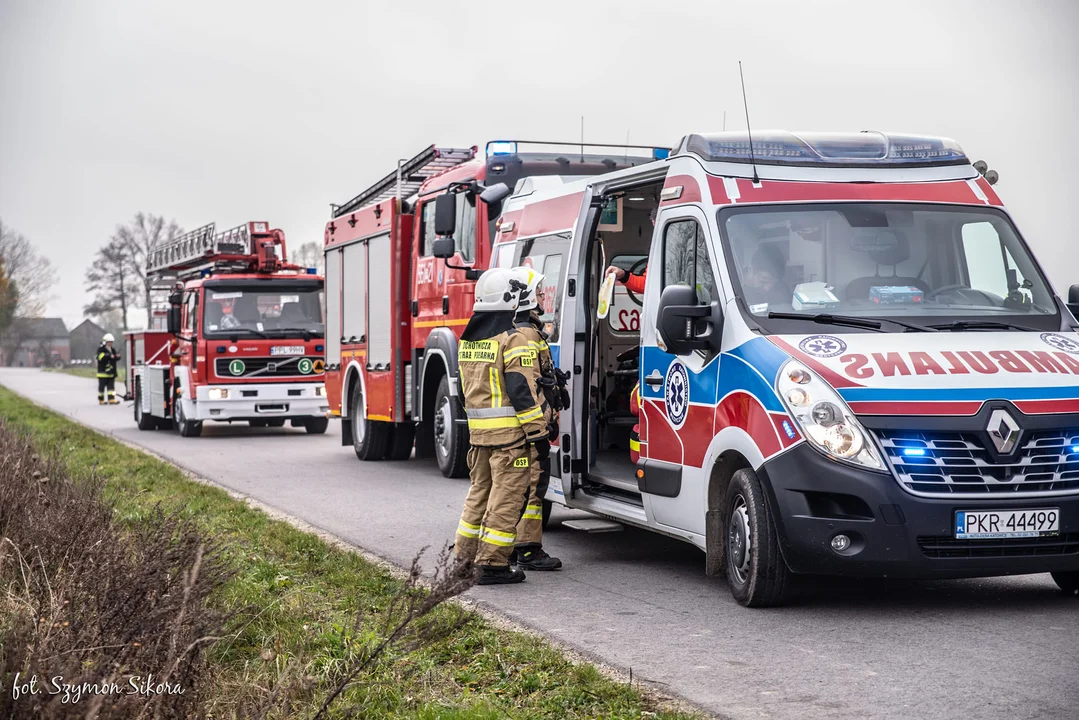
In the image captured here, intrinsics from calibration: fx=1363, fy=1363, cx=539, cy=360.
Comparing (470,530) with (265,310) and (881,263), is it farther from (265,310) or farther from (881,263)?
(265,310)

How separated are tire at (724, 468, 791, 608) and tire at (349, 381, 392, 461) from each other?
398 inches

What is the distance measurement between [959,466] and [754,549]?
3.55ft

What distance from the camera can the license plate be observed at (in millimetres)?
6371

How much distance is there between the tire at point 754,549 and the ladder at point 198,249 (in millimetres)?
16504

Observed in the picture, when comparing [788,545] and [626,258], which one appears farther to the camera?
[626,258]

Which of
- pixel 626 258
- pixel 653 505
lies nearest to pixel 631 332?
pixel 626 258

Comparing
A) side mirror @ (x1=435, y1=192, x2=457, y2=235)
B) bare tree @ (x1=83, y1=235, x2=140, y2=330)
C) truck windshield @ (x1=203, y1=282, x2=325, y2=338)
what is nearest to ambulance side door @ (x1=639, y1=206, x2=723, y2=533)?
side mirror @ (x1=435, y1=192, x2=457, y2=235)

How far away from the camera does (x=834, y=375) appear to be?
644cm

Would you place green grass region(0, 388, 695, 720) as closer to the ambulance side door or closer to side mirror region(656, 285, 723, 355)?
the ambulance side door

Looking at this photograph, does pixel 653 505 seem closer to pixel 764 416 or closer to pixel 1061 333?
pixel 764 416

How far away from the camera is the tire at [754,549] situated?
675 centimetres

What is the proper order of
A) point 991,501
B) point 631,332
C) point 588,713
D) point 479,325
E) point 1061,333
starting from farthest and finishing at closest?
point 631,332 < point 479,325 < point 1061,333 < point 991,501 < point 588,713

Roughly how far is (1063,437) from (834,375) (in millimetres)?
1144

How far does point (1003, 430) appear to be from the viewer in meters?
6.38
